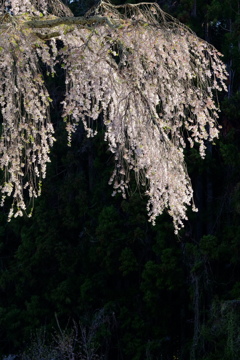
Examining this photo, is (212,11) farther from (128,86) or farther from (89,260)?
(128,86)

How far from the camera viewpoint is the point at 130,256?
8.00m

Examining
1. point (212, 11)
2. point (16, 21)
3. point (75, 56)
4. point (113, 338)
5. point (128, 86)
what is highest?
point (212, 11)

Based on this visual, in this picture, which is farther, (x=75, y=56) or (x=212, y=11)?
(x=212, y=11)

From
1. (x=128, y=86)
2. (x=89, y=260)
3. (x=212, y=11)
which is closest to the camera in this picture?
(x=128, y=86)

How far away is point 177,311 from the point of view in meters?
8.10

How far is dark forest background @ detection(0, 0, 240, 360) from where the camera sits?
7.28 metres

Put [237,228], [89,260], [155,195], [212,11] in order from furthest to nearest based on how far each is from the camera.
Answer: [89,260], [212,11], [237,228], [155,195]

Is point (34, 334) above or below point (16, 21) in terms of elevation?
below

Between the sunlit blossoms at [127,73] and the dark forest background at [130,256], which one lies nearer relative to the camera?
the sunlit blossoms at [127,73]

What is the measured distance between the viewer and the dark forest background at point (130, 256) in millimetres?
7277

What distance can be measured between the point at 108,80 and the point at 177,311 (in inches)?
225

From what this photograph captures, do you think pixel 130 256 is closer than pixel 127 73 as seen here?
No

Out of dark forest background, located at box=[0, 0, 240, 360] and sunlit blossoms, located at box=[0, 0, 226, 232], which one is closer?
sunlit blossoms, located at box=[0, 0, 226, 232]

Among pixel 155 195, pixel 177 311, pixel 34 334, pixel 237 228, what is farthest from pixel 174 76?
pixel 34 334
